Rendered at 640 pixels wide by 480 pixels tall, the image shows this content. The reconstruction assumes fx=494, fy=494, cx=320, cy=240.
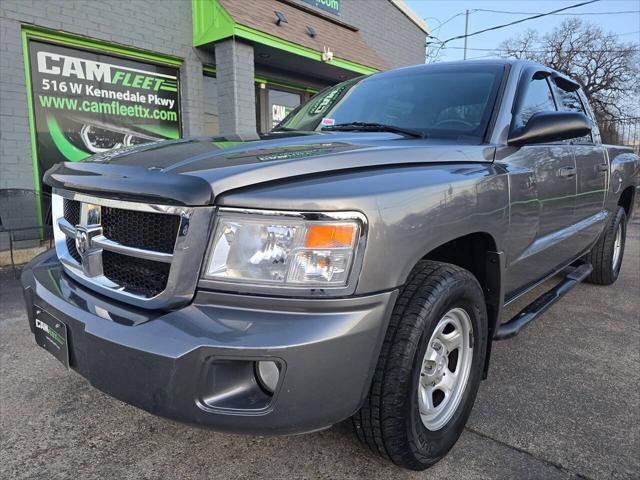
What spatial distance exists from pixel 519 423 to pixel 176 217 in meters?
1.90

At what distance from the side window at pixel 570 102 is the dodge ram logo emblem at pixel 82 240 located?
3.18m

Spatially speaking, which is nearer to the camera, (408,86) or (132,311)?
(132,311)

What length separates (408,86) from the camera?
10.1 ft

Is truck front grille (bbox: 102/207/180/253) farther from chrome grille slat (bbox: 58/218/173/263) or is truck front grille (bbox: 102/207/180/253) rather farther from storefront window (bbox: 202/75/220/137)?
storefront window (bbox: 202/75/220/137)

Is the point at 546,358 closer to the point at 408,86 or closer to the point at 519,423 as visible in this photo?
the point at 519,423

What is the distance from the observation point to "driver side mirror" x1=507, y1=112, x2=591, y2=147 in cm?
247

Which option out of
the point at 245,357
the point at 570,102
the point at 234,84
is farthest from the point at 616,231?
the point at 234,84

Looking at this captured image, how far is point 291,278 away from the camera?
5.12 feet

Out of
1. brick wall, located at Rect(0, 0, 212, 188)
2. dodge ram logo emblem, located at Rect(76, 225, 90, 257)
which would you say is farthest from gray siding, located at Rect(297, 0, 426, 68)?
dodge ram logo emblem, located at Rect(76, 225, 90, 257)

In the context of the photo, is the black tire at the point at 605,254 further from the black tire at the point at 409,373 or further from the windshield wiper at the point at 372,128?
the black tire at the point at 409,373

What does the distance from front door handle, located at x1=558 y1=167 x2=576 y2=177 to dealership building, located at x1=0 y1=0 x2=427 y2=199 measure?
212 inches

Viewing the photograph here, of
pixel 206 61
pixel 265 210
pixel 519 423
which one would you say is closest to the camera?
pixel 265 210

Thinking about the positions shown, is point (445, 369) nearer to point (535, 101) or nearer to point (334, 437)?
point (334, 437)

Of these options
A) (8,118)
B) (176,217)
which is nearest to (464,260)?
(176,217)
